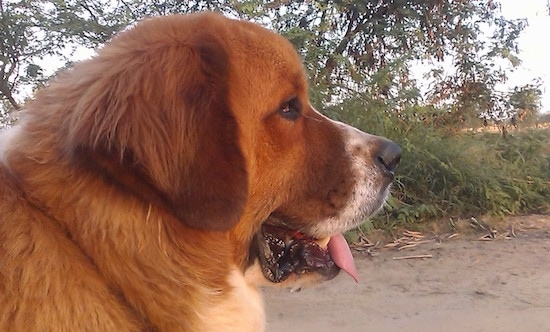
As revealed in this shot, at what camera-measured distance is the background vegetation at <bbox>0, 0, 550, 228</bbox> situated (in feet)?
18.6

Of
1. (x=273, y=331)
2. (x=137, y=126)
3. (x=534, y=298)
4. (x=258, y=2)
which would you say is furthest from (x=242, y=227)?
(x=258, y=2)

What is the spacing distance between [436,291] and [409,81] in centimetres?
356

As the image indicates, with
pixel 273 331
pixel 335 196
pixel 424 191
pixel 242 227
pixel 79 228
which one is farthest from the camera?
pixel 424 191

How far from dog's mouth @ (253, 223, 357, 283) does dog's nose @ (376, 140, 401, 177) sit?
369 mm

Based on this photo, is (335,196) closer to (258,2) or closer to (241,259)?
→ (241,259)

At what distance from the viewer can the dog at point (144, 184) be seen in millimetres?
1520

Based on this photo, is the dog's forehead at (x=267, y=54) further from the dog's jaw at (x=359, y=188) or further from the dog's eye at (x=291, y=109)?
the dog's jaw at (x=359, y=188)

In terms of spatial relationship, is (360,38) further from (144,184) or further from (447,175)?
(144,184)

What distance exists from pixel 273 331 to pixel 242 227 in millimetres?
1777

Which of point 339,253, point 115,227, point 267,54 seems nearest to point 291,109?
point 267,54

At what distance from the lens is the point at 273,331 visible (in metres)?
3.60

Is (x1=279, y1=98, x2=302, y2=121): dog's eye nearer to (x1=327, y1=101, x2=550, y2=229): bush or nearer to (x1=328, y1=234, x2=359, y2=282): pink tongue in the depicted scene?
(x1=328, y1=234, x2=359, y2=282): pink tongue

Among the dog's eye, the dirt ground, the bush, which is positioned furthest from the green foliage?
the dog's eye

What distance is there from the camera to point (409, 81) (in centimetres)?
698
